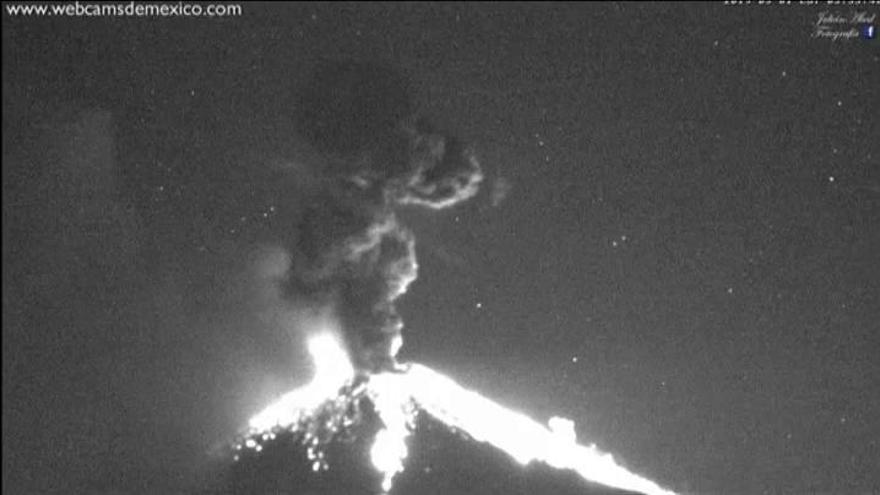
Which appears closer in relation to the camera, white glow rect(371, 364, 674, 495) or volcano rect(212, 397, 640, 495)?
white glow rect(371, 364, 674, 495)

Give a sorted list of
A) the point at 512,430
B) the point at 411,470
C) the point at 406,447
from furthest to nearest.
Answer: the point at 406,447, the point at 411,470, the point at 512,430

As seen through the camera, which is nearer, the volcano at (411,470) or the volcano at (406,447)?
the volcano at (406,447)

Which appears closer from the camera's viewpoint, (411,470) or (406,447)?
(411,470)

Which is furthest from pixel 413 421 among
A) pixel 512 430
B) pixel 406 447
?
pixel 512 430

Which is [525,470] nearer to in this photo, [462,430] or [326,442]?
[462,430]

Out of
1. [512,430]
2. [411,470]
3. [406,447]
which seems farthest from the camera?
[406,447]

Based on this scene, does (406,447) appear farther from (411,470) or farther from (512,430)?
(512,430)

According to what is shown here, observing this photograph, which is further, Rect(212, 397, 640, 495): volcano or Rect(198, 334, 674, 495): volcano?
Rect(212, 397, 640, 495): volcano

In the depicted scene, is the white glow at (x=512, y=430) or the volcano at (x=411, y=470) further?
the volcano at (x=411, y=470)

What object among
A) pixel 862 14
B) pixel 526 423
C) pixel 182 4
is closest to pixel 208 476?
pixel 526 423
